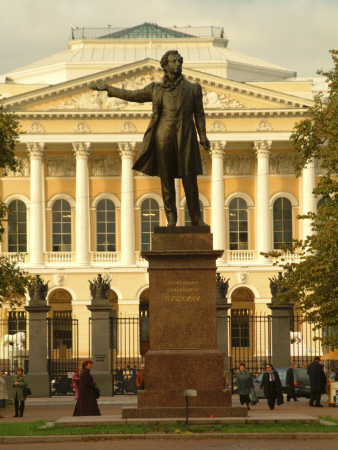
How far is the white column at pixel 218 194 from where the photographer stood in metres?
62.6

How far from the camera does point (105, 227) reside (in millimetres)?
64438

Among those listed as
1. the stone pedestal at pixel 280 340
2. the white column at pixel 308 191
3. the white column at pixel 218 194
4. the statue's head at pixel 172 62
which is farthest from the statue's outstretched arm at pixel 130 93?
the white column at pixel 308 191

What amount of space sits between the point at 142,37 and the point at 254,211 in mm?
17320

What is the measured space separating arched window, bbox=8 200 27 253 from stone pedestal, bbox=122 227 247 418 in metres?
47.5

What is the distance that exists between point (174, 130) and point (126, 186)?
4544 centimetres

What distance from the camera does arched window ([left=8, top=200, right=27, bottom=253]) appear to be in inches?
2518

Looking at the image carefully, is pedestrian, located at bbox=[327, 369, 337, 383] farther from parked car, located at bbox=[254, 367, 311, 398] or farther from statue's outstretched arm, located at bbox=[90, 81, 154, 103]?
statue's outstretched arm, located at bbox=[90, 81, 154, 103]

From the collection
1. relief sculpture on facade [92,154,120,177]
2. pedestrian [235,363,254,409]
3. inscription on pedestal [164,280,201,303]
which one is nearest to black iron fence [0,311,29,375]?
pedestrian [235,363,254,409]

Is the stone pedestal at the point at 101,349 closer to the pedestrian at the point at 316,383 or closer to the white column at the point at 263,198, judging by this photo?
the pedestrian at the point at 316,383

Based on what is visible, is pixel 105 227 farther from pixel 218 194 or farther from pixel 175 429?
pixel 175 429

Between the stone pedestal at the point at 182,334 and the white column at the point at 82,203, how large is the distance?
4574cm

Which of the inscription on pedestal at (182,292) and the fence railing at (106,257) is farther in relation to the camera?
the fence railing at (106,257)

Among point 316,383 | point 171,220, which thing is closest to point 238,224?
point 316,383

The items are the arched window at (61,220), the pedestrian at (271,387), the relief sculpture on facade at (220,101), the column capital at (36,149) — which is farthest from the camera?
the arched window at (61,220)
